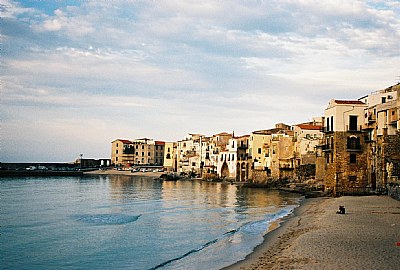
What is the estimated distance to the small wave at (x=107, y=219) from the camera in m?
30.7

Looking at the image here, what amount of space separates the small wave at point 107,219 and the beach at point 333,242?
1182 cm

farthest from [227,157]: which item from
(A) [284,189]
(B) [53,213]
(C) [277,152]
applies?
(B) [53,213]

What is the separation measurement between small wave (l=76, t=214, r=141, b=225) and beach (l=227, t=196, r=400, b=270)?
465 inches

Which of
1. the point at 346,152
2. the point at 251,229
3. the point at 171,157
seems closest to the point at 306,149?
the point at 346,152

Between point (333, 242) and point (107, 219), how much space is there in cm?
1865

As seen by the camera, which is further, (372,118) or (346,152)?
(372,118)

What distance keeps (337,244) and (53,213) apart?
25394 mm

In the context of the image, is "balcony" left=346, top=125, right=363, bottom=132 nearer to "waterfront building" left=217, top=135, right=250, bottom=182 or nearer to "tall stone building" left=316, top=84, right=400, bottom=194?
"tall stone building" left=316, top=84, right=400, bottom=194

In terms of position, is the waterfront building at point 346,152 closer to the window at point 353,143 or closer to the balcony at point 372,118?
the window at point 353,143

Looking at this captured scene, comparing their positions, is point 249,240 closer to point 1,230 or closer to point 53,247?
point 53,247

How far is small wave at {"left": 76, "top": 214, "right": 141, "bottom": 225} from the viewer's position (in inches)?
1208

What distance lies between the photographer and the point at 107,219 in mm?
32375

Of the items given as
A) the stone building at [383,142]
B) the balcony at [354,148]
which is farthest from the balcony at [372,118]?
the balcony at [354,148]

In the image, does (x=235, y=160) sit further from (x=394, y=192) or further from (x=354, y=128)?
(x=394, y=192)
